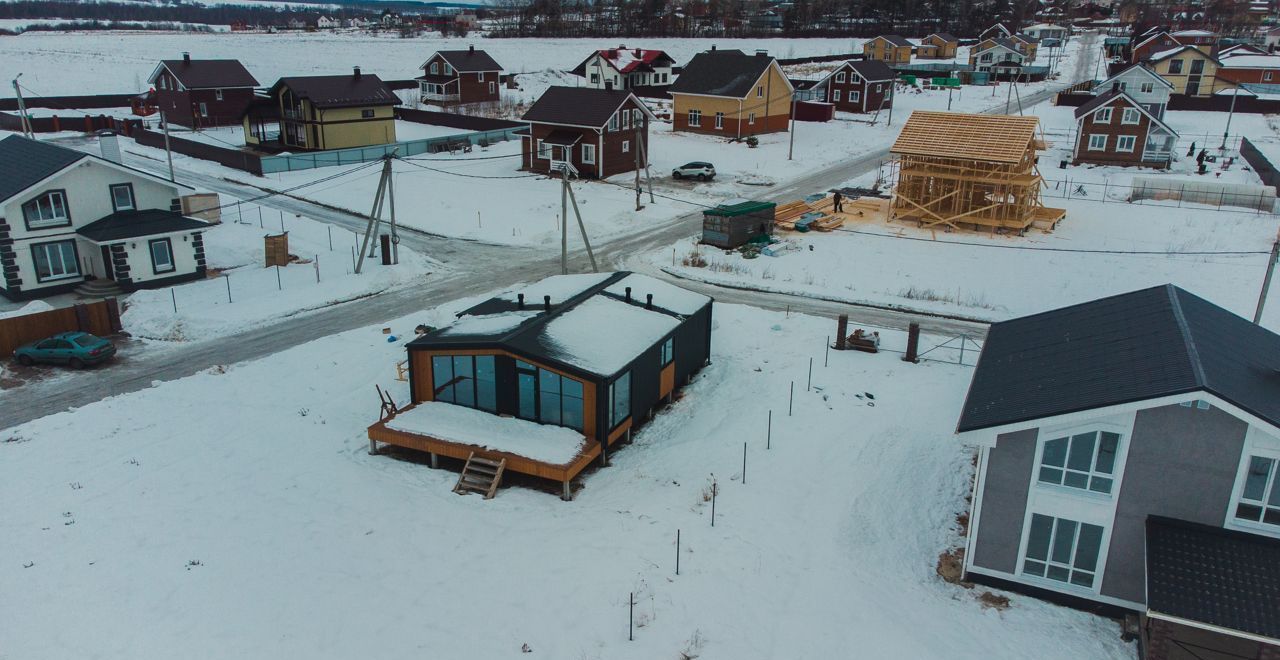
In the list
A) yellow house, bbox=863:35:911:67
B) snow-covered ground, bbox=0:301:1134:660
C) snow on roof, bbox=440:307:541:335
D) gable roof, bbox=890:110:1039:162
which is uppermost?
yellow house, bbox=863:35:911:67

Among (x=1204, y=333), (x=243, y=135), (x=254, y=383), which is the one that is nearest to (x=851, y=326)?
(x=1204, y=333)

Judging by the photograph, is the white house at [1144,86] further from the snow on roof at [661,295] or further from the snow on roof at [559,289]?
the snow on roof at [559,289]

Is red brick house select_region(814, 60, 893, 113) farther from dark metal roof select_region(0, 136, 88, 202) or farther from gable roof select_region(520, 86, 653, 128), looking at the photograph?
dark metal roof select_region(0, 136, 88, 202)

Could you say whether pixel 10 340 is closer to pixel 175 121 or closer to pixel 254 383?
pixel 254 383

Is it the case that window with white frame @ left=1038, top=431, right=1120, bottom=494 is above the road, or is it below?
above

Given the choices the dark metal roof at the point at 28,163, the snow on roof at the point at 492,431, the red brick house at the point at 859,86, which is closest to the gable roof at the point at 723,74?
the red brick house at the point at 859,86

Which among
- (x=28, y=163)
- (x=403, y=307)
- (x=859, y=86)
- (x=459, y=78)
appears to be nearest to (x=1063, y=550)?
(x=403, y=307)

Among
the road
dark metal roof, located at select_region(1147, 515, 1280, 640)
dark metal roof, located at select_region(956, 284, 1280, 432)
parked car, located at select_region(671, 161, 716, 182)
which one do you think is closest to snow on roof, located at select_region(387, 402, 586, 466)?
the road
